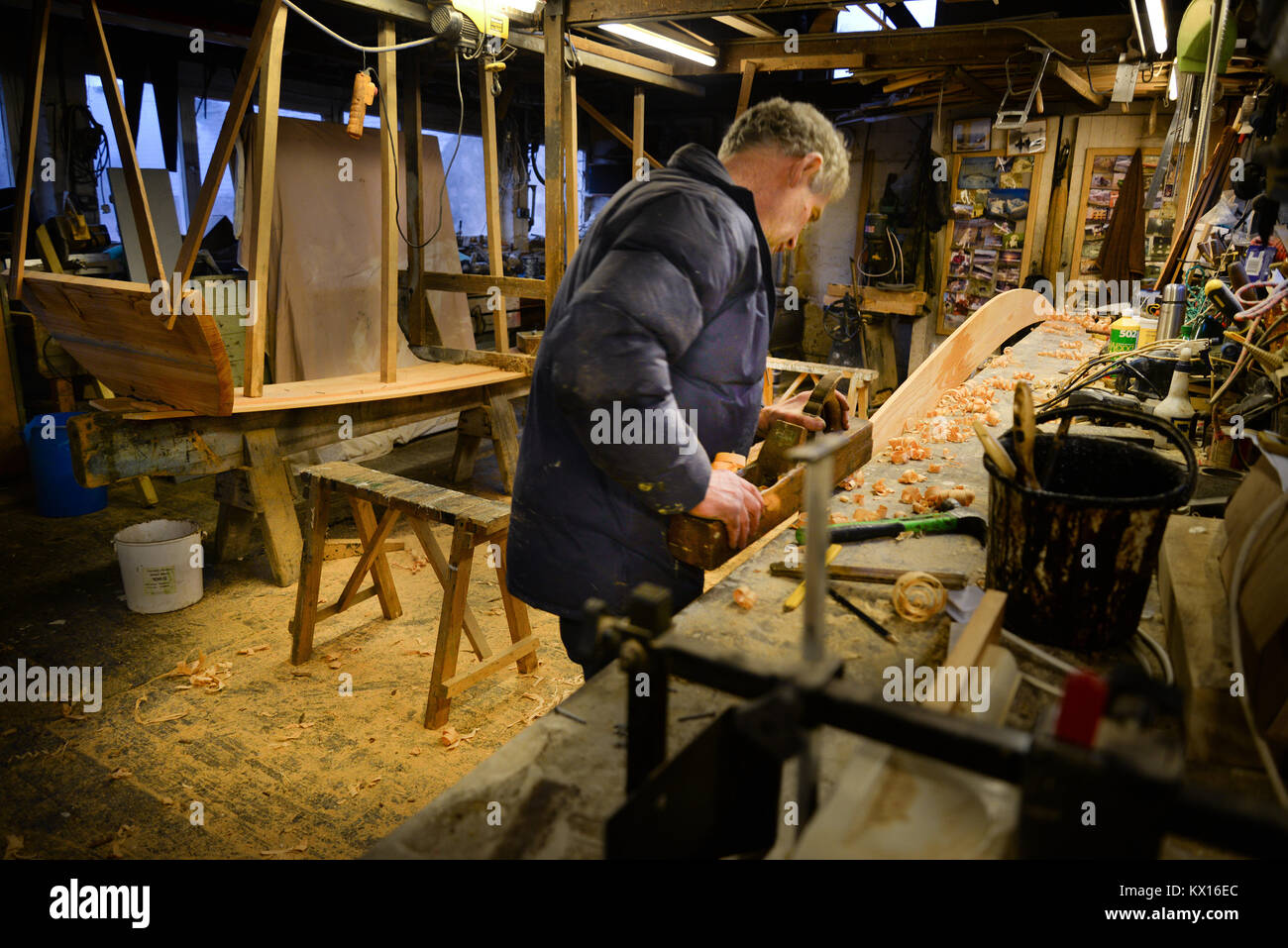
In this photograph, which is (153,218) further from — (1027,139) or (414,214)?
(1027,139)

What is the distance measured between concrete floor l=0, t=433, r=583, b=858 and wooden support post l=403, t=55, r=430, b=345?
2.62 metres

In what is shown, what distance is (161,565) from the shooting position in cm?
464

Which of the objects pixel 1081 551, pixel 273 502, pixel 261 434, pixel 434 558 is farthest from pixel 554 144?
pixel 1081 551

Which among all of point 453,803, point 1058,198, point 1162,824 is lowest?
point 453,803

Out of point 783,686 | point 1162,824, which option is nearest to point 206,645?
point 783,686

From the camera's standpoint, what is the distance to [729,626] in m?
2.00

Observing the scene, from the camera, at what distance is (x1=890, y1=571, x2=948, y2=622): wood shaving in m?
2.01

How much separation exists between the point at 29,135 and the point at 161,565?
8.63 ft

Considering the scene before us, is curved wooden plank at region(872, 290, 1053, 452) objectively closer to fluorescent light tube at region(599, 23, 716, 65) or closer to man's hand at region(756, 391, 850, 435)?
man's hand at region(756, 391, 850, 435)

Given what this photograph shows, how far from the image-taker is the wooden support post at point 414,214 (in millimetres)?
7219

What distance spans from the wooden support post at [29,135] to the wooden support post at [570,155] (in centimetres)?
323

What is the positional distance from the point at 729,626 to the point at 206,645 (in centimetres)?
371
